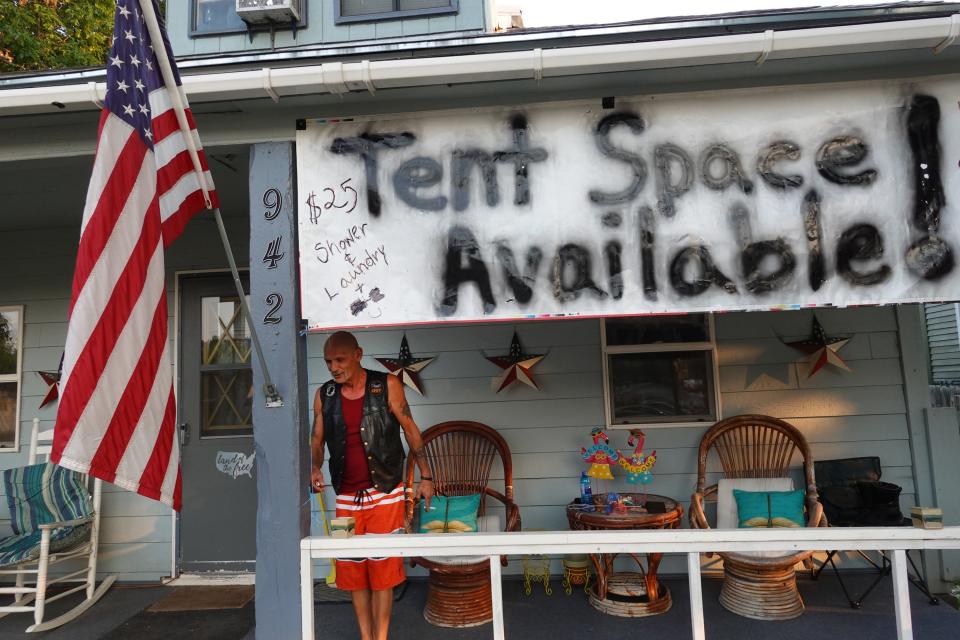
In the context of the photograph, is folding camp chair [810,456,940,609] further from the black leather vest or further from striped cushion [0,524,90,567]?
striped cushion [0,524,90,567]

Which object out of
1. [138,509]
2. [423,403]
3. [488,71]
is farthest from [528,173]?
[138,509]

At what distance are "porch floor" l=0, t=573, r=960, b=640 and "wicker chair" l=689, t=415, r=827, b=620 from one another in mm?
90

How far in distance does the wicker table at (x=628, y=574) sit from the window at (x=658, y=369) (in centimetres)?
65

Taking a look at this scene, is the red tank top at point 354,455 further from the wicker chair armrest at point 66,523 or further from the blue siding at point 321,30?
the blue siding at point 321,30

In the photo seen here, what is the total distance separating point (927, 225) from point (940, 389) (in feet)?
12.9

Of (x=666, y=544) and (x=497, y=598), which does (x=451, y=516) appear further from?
(x=666, y=544)

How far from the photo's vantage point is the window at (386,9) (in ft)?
15.6

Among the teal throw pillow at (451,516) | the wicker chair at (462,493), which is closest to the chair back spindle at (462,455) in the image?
the wicker chair at (462,493)

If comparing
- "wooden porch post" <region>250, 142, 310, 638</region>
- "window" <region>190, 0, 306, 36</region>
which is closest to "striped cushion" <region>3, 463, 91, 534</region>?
"wooden porch post" <region>250, 142, 310, 638</region>

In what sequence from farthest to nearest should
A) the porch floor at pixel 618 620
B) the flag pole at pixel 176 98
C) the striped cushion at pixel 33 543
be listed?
the striped cushion at pixel 33 543 < the porch floor at pixel 618 620 < the flag pole at pixel 176 98

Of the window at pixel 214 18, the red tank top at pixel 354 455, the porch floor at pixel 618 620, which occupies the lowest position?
the porch floor at pixel 618 620

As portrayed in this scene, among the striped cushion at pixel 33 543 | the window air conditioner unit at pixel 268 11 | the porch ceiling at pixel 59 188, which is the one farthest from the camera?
the window air conditioner unit at pixel 268 11

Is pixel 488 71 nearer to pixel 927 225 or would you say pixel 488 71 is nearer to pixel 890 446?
pixel 927 225

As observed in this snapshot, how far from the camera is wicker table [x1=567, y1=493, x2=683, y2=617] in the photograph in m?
3.56
